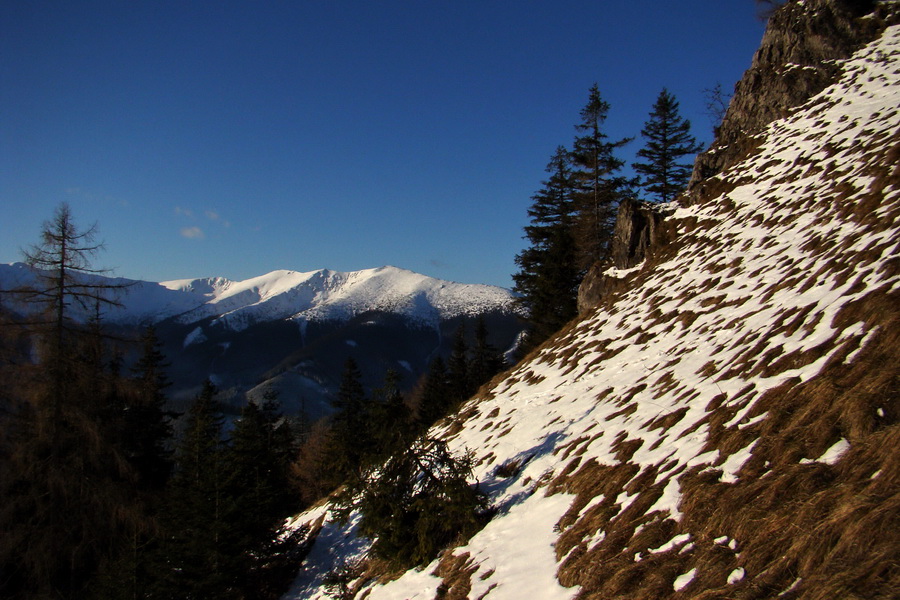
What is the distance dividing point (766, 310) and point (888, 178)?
5311mm

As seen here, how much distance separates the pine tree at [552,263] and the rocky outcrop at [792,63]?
7952 mm

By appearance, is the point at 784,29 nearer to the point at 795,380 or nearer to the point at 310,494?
the point at 795,380

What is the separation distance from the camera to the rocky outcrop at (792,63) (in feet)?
67.3

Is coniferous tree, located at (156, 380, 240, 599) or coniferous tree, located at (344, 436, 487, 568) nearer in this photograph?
coniferous tree, located at (344, 436, 487, 568)

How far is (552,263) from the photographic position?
27.1 meters

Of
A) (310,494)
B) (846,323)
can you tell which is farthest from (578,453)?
(310,494)

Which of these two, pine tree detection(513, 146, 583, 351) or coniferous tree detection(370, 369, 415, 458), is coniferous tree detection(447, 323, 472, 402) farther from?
coniferous tree detection(370, 369, 415, 458)

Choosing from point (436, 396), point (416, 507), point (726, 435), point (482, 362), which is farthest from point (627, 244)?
point (436, 396)

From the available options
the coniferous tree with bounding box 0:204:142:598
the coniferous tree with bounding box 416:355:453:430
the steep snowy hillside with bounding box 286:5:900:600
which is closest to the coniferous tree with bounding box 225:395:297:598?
the steep snowy hillside with bounding box 286:5:900:600

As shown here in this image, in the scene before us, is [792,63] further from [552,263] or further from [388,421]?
[388,421]

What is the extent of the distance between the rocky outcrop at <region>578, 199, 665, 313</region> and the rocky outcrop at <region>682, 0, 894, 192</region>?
2.35m

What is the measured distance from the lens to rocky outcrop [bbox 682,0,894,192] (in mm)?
20500

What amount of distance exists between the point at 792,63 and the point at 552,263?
15.7 metres

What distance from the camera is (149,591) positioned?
8.91 metres
